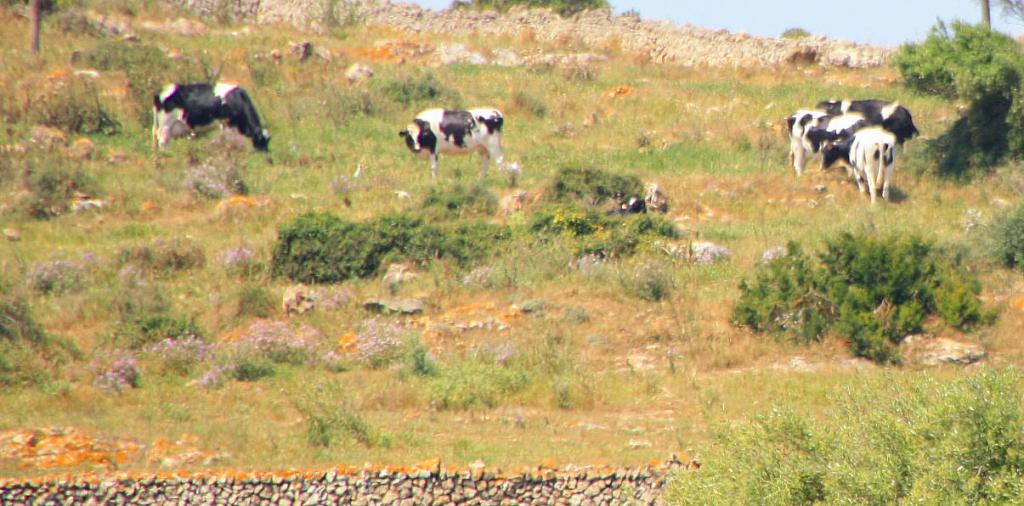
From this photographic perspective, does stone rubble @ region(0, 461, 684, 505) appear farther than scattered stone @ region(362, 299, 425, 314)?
No

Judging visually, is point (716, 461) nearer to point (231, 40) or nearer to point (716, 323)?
point (716, 323)

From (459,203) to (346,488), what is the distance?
1089 cm

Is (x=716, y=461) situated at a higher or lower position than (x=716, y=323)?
higher

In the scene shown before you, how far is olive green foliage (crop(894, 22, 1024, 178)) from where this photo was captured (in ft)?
80.1

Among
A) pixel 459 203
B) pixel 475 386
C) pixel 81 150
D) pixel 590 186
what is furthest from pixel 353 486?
pixel 81 150

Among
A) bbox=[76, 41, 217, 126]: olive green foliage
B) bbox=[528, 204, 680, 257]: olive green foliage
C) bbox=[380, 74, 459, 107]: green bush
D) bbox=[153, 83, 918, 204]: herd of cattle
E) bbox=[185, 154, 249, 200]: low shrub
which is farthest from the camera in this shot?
bbox=[380, 74, 459, 107]: green bush

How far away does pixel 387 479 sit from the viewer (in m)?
12.1

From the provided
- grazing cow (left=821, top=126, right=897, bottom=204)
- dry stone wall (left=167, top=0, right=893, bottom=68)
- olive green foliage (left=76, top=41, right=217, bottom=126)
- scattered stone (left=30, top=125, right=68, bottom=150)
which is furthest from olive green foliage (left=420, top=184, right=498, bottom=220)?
dry stone wall (left=167, top=0, right=893, bottom=68)

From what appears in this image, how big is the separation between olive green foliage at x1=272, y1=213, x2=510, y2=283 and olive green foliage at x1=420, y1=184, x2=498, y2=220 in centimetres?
142

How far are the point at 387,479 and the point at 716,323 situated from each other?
22.5ft

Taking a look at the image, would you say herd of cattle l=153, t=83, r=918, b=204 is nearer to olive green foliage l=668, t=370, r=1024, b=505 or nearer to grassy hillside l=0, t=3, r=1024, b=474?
grassy hillside l=0, t=3, r=1024, b=474

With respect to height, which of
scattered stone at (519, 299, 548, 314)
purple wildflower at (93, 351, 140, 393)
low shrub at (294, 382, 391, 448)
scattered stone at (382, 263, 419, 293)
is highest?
low shrub at (294, 382, 391, 448)

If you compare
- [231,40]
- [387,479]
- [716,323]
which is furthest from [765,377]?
[231,40]

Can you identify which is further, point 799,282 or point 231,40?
point 231,40
